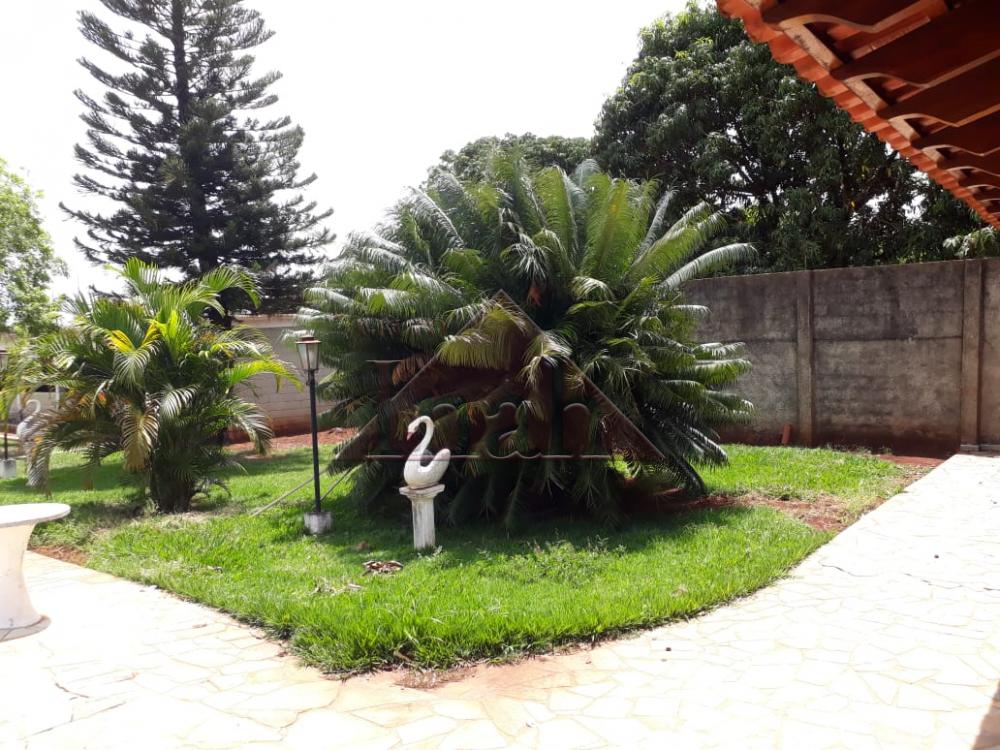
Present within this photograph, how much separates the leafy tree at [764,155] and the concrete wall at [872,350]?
3.99 m

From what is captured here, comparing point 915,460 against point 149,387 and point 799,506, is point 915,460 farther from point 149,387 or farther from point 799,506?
point 149,387

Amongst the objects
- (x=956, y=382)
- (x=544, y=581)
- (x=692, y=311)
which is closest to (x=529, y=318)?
(x=692, y=311)

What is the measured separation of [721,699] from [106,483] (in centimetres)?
1080

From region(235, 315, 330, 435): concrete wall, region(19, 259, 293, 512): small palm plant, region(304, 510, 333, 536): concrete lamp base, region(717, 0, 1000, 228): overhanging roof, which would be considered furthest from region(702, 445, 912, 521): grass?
region(235, 315, 330, 435): concrete wall

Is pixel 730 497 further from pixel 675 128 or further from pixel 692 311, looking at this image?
pixel 675 128

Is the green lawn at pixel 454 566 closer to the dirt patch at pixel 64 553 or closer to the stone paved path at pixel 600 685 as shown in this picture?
the dirt patch at pixel 64 553

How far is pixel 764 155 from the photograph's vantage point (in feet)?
49.8

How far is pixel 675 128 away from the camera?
51.4 feet

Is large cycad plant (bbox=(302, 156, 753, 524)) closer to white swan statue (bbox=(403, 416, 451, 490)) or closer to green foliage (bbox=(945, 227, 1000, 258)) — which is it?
white swan statue (bbox=(403, 416, 451, 490))

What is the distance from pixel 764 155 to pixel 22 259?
64.3 feet

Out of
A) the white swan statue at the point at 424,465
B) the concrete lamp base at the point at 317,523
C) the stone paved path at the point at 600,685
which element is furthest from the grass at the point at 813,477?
the concrete lamp base at the point at 317,523

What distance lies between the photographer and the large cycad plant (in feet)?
22.0

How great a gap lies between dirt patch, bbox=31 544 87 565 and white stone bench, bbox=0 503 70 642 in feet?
5.64

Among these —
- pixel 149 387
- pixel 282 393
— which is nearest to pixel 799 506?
pixel 149 387
